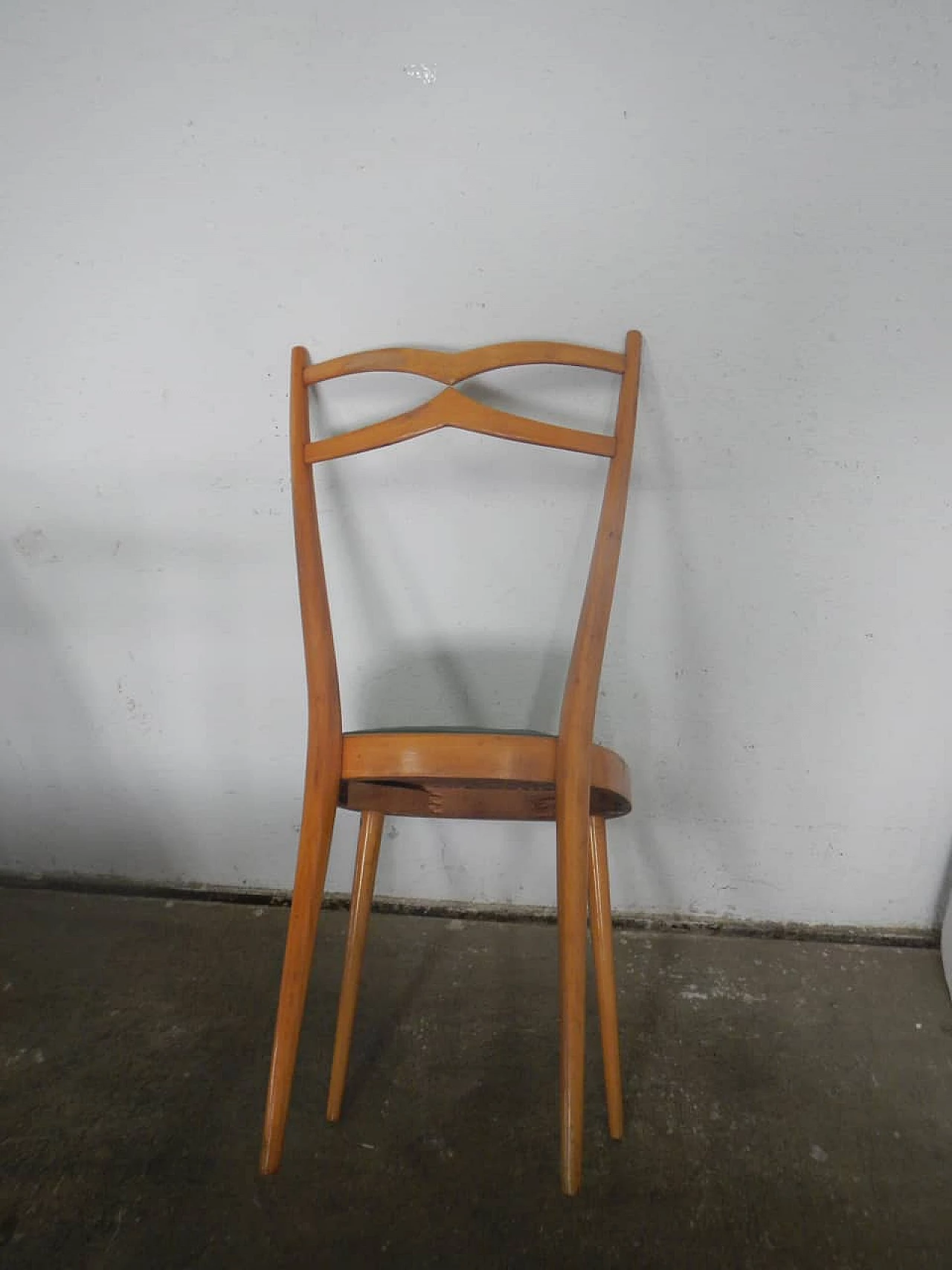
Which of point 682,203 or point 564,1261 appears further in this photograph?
point 682,203

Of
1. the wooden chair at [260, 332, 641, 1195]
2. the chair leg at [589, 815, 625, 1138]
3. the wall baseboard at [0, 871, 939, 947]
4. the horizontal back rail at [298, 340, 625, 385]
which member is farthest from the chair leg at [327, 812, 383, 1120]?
the horizontal back rail at [298, 340, 625, 385]

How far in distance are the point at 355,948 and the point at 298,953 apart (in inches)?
5.4

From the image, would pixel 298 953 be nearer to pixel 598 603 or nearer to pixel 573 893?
pixel 573 893

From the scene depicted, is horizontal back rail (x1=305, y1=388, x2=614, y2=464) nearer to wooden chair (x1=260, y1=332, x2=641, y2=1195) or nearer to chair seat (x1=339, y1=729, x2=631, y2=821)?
wooden chair (x1=260, y1=332, x2=641, y2=1195)

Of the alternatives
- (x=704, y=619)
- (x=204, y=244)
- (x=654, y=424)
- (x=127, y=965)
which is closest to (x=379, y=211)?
(x=204, y=244)

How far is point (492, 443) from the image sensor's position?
1.25 m

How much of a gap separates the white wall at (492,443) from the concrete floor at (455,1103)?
152 millimetres

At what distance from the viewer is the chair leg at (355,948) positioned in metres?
1.02

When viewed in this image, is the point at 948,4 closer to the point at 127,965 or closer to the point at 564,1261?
the point at 564,1261

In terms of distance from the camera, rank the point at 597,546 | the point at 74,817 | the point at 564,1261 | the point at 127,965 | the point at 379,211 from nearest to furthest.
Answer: the point at 564,1261
the point at 597,546
the point at 379,211
the point at 127,965
the point at 74,817

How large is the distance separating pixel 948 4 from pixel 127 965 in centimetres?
182

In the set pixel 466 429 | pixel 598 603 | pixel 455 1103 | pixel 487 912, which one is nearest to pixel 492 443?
pixel 466 429

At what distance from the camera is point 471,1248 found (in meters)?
0.85

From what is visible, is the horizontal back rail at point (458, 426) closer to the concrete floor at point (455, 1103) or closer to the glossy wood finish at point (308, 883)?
the glossy wood finish at point (308, 883)
